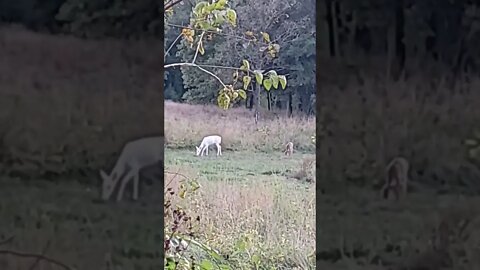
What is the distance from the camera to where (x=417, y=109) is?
1.21 meters

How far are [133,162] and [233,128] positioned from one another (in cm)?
24

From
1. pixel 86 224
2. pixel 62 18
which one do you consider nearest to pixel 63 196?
pixel 86 224

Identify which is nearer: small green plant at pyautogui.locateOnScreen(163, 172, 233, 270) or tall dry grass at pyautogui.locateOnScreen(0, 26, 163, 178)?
tall dry grass at pyautogui.locateOnScreen(0, 26, 163, 178)

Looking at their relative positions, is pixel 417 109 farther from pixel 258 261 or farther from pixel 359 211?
pixel 258 261

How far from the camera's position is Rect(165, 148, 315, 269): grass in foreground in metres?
1.27

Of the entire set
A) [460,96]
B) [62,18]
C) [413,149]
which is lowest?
[413,149]

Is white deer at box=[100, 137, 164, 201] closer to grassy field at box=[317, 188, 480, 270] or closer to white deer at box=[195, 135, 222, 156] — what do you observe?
white deer at box=[195, 135, 222, 156]

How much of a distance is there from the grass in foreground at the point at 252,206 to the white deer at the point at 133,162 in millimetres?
82

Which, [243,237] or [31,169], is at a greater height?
[31,169]

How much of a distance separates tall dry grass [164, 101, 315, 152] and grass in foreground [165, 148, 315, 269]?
0.02m

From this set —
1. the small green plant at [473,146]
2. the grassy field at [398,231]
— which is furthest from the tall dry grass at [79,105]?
the small green plant at [473,146]

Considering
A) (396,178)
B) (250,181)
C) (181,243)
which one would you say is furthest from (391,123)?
(181,243)

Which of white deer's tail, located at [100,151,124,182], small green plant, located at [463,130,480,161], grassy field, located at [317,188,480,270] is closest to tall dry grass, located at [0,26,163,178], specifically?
white deer's tail, located at [100,151,124,182]

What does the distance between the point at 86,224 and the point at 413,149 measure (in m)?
0.71
